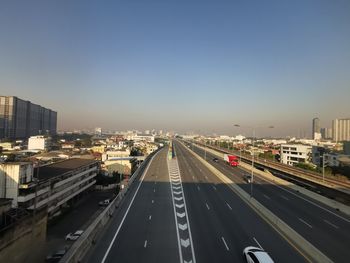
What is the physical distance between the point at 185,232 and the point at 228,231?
3.36m

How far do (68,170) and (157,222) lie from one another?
2720 centimetres

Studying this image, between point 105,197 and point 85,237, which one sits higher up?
point 85,237

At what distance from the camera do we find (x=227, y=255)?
1889cm

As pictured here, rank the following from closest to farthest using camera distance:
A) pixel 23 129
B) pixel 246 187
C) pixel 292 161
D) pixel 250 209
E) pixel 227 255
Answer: pixel 227 255, pixel 250 209, pixel 246 187, pixel 292 161, pixel 23 129

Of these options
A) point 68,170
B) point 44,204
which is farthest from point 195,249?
point 68,170

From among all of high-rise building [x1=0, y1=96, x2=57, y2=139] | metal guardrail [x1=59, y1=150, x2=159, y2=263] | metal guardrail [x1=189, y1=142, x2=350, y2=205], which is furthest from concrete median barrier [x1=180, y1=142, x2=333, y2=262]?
high-rise building [x1=0, y1=96, x2=57, y2=139]

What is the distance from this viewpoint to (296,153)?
115312 mm

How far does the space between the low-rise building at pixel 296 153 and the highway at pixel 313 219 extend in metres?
75.3

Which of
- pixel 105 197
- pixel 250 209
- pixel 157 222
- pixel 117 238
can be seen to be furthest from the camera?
pixel 105 197

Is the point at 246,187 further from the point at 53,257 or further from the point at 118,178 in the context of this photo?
the point at 118,178

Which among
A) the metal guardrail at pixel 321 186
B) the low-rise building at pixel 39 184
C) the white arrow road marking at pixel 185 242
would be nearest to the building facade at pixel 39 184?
the low-rise building at pixel 39 184

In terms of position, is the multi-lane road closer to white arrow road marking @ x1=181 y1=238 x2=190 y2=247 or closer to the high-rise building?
white arrow road marking @ x1=181 y1=238 x2=190 y2=247

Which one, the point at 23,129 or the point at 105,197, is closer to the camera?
the point at 105,197

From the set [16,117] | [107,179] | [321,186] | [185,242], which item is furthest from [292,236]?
[16,117]
